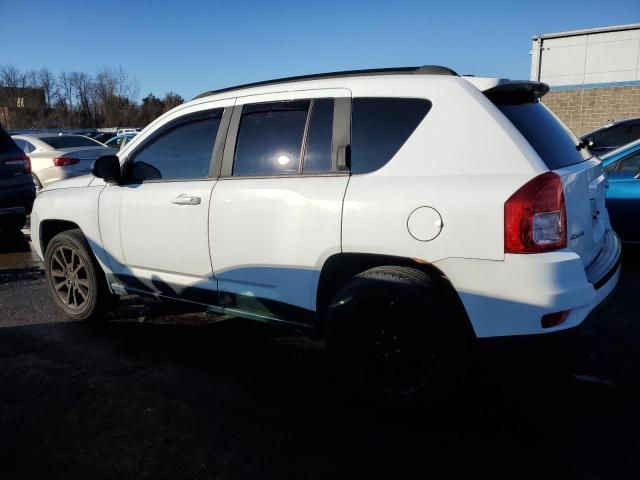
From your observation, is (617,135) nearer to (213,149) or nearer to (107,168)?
(213,149)

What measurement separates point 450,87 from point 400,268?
984mm

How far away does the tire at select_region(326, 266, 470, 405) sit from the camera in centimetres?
255

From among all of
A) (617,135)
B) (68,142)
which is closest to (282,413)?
(617,135)

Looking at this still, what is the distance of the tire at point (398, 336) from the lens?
2.55 metres

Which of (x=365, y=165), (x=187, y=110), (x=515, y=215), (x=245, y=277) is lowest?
(x=245, y=277)

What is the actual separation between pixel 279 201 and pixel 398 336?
103 centimetres

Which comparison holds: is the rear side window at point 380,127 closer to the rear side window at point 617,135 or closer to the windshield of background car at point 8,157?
the windshield of background car at point 8,157

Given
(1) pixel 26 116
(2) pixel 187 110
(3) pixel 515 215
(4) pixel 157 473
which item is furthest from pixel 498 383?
(1) pixel 26 116

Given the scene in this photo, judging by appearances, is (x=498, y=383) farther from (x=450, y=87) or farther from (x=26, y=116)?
(x=26, y=116)

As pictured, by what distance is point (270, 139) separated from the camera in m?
3.21

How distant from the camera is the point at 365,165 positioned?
280cm

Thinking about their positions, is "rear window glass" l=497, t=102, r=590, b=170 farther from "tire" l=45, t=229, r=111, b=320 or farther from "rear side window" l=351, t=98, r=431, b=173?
"tire" l=45, t=229, r=111, b=320

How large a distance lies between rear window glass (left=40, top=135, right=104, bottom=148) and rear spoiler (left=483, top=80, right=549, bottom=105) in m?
10.6

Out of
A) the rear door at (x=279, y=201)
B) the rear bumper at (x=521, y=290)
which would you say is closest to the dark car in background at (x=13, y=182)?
the rear door at (x=279, y=201)
